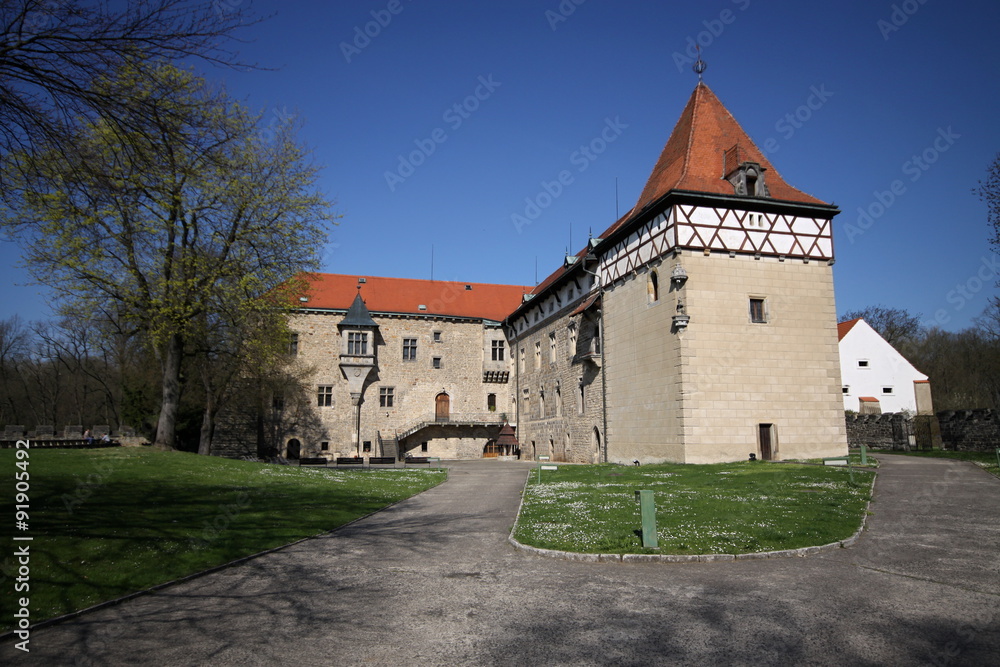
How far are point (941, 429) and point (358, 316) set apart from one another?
3465 cm

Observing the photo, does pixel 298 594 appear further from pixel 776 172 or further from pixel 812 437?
pixel 776 172

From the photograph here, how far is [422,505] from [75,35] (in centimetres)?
1092

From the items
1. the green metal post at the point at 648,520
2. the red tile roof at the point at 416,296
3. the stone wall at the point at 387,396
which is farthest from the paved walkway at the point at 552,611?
the red tile roof at the point at 416,296

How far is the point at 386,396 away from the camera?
4506 centimetres

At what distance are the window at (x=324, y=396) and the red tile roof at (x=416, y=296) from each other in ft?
18.5

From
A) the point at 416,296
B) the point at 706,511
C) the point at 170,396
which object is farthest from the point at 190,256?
the point at 416,296

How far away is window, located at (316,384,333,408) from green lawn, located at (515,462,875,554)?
2816 cm

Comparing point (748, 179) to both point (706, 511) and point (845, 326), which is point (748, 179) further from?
point (845, 326)

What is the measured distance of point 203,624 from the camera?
585cm

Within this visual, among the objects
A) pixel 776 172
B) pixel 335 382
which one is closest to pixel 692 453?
pixel 776 172

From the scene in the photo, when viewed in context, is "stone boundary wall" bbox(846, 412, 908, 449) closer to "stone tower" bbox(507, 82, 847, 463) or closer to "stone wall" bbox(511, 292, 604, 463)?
"stone tower" bbox(507, 82, 847, 463)

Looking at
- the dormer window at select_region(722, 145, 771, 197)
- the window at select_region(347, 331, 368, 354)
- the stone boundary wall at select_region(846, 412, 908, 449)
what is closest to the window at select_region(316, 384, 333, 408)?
the window at select_region(347, 331, 368, 354)

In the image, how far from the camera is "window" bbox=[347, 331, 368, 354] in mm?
44156

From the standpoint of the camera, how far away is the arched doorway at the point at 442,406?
151 feet
